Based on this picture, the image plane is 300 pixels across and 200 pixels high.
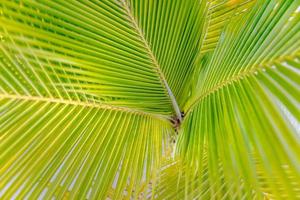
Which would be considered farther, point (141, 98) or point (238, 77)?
point (141, 98)


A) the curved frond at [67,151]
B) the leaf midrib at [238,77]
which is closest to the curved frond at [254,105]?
the leaf midrib at [238,77]

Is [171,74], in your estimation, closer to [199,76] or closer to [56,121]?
[199,76]

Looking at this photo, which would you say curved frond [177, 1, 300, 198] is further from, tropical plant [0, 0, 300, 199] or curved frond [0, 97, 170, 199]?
curved frond [0, 97, 170, 199]

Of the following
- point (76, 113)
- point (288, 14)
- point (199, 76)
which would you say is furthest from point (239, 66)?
point (76, 113)

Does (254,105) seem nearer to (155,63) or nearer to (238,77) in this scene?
(238,77)

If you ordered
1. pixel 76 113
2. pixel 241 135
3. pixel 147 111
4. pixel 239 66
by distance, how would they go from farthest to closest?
pixel 147 111, pixel 76 113, pixel 239 66, pixel 241 135

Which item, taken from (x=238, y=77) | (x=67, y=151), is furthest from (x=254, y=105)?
(x=67, y=151)

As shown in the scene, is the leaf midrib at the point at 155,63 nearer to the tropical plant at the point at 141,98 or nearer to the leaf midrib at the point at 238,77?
the tropical plant at the point at 141,98

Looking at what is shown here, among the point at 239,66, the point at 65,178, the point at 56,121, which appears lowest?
the point at 65,178
